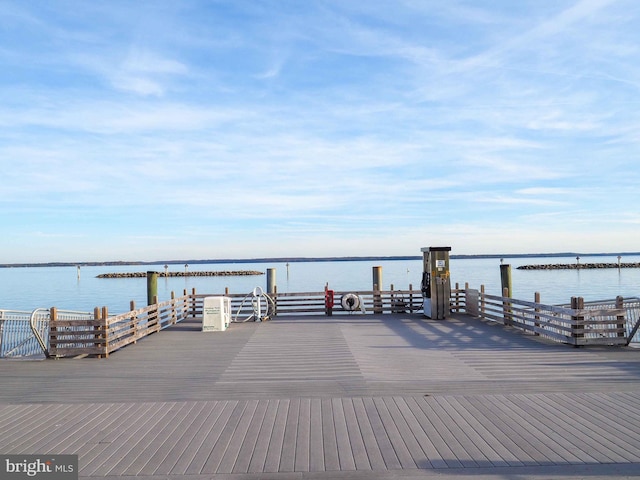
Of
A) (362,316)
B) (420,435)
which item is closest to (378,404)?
(420,435)

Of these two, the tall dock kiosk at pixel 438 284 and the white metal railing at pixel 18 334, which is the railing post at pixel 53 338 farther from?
the tall dock kiosk at pixel 438 284

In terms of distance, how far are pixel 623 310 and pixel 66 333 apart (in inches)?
422

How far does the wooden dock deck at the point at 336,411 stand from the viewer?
473 cm

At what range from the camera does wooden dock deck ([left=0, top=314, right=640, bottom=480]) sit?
4.73 metres

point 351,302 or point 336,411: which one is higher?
point 351,302

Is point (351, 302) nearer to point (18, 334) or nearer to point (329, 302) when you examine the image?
point (329, 302)

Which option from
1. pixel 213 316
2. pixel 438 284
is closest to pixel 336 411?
pixel 213 316

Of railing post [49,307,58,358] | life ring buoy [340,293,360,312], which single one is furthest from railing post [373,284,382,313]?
railing post [49,307,58,358]

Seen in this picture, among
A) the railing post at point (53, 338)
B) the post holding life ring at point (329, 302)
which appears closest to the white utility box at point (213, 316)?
the post holding life ring at point (329, 302)

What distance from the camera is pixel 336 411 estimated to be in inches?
248

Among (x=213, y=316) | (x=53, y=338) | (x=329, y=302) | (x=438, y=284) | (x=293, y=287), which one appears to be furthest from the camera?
(x=293, y=287)

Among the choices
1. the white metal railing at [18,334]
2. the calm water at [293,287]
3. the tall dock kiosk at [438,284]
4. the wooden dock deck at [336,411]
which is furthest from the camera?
the calm water at [293,287]

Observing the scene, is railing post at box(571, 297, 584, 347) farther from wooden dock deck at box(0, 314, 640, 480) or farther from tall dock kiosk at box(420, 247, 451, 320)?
tall dock kiosk at box(420, 247, 451, 320)

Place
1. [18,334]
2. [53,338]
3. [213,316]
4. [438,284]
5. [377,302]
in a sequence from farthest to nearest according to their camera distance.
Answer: [377,302]
[438,284]
[213,316]
[18,334]
[53,338]
